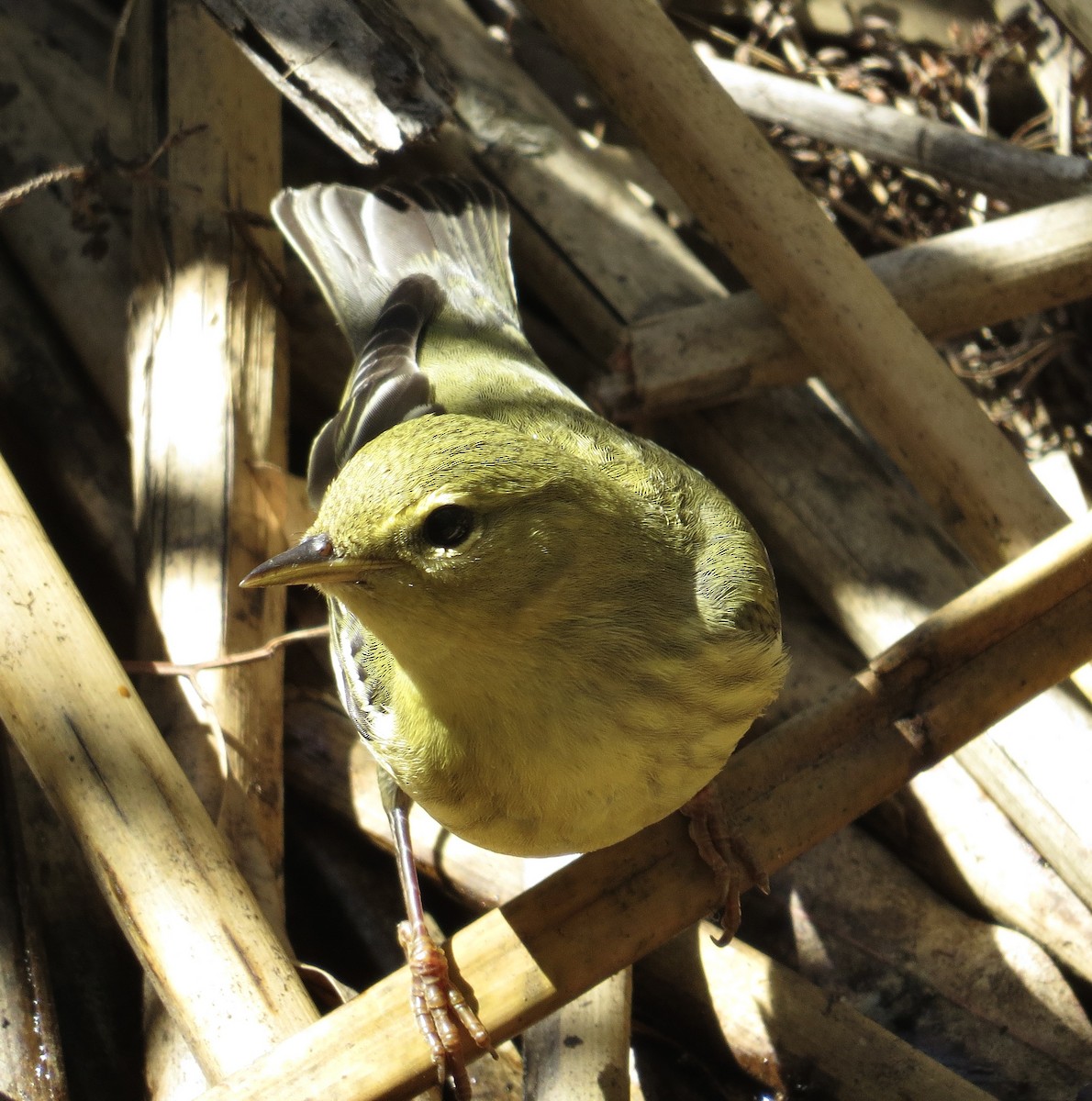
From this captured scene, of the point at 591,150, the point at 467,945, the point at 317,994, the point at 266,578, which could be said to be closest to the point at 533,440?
the point at 266,578

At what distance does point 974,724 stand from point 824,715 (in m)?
0.29

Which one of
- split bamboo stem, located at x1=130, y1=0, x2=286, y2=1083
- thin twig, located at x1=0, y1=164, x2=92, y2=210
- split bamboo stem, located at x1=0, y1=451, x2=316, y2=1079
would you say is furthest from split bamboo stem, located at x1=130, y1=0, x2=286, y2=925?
split bamboo stem, located at x1=0, y1=451, x2=316, y2=1079

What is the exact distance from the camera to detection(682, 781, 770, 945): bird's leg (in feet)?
7.80

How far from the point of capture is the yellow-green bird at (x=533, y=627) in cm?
197

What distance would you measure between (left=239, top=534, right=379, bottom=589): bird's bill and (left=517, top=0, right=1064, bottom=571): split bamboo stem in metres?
1.64

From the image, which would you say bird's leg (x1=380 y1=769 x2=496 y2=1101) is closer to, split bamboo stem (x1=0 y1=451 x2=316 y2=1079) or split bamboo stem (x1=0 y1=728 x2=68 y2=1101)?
split bamboo stem (x1=0 y1=451 x2=316 y2=1079)

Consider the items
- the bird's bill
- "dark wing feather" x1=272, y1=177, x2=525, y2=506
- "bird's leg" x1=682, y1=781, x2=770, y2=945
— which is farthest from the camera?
"dark wing feather" x1=272, y1=177, x2=525, y2=506

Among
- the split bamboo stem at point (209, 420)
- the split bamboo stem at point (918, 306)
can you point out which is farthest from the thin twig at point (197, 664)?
the split bamboo stem at point (918, 306)

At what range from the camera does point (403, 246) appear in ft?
11.4

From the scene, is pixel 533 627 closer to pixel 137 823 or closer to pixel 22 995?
pixel 137 823

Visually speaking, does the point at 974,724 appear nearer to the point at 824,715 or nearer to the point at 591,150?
the point at 824,715

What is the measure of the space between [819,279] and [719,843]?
1.44 meters

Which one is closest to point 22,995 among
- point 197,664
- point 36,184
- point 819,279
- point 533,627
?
point 197,664

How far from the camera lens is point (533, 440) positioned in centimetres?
213
